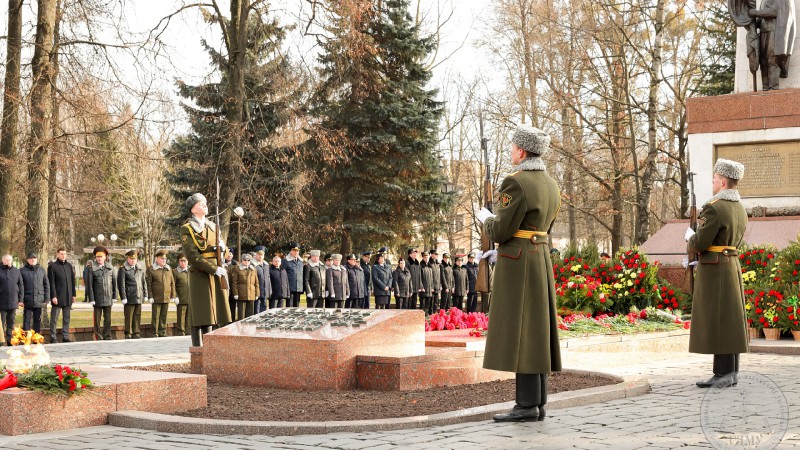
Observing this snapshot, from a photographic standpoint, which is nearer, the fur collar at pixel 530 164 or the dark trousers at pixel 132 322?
the fur collar at pixel 530 164

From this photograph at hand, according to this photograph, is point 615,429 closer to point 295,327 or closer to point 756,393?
point 756,393

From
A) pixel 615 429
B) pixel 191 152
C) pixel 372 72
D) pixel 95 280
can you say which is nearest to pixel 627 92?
pixel 372 72

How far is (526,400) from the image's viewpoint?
277 inches

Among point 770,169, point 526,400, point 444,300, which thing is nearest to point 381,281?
point 444,300

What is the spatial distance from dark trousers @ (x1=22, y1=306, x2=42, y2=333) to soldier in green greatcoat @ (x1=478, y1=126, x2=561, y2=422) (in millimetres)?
12295

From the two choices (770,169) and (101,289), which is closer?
(770,169)

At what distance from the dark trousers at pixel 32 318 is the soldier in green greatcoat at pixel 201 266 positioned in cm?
729

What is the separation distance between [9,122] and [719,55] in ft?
73.2

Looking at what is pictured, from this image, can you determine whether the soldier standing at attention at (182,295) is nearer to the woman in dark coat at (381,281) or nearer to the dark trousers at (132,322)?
the dark trousers at (132,322)

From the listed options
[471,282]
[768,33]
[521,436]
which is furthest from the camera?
[471,282]

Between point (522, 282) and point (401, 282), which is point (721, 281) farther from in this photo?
point (401, 282)

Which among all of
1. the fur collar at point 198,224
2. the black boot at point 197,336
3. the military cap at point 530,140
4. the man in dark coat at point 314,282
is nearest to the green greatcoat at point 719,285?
the military cap at point 530,140

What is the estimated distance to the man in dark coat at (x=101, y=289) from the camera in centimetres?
1811

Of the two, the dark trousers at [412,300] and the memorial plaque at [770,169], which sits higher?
the memorial plaque at [770,169]
